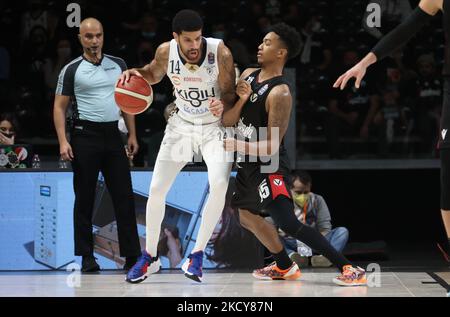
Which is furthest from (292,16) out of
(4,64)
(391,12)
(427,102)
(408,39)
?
(408,39)

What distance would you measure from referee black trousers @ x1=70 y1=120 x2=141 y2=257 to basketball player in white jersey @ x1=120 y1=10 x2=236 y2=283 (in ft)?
3.32

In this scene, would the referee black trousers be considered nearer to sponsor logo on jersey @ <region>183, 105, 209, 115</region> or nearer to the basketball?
the basketball

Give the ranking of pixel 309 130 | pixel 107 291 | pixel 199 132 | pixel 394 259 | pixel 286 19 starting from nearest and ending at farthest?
pixel 107 291 < pixel 199 132 < pixel 394 259 < pixel 309 130 < pixel 286 19

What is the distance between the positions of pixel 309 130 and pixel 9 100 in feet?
13.0

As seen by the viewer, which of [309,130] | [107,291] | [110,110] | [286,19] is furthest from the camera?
[286,19]

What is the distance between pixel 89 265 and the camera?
7.42 metres

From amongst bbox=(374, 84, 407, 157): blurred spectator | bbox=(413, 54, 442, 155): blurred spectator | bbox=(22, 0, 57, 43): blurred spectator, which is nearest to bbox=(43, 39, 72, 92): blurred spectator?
bbox=(22, 0, 57, 43): blurred spectator

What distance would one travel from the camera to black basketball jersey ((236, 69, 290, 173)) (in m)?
6.40

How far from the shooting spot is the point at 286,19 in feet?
42.5

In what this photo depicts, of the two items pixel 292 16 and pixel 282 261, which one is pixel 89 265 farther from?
pixel 292 16

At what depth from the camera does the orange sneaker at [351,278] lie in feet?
20.3

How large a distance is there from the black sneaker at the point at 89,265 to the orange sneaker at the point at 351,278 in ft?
7.17
